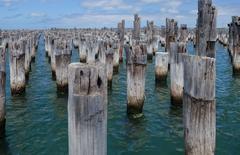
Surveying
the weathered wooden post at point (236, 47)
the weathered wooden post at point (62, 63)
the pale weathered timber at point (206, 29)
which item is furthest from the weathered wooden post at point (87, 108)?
the weathered wooden post at point (236, 47)

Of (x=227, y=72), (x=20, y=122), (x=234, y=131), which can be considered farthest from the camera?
(x=227, y=72)

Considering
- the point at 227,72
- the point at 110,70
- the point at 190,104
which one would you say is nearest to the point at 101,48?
the point at 110,70

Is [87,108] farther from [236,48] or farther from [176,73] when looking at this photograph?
[236,48]

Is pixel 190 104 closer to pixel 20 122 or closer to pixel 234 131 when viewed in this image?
pixel 234 131

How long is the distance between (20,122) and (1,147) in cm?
267

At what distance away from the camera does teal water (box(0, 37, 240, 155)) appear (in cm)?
1055

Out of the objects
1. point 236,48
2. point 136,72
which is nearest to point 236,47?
point 236,48

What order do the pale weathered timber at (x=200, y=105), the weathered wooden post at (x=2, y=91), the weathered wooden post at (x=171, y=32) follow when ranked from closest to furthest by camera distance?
the pale weathered timber at (x=200, y=105)
the weathered wooden post at (x=2, y=91)
the weathered wooden post at (x=171, y=32)

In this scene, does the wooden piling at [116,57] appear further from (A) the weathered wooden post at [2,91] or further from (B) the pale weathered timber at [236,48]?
(A) the weathered wooden post at [2,91]

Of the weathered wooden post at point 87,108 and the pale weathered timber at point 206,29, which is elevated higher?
the pale weathered timber at point 206,29

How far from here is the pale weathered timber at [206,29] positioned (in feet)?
37.1

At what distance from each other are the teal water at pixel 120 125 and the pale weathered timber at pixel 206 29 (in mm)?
2578

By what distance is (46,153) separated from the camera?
1022 centimetres

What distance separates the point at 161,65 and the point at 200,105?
11.5m
